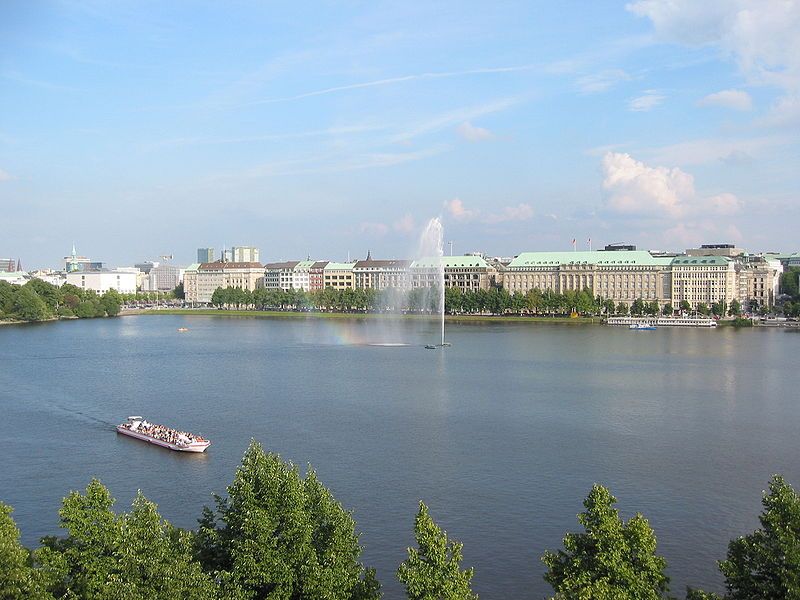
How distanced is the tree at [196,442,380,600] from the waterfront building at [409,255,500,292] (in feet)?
328

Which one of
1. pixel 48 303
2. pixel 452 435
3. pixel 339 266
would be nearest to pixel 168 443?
pixel 452 435

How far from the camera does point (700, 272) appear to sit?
10100 cm

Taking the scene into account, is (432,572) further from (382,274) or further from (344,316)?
(382,274)

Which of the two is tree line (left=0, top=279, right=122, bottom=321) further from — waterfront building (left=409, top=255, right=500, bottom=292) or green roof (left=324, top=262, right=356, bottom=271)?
waterfront building (left=409, top=255, right=500, bottom=292)

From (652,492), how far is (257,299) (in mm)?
103728

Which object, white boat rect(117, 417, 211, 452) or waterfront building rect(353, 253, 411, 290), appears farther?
waterfront building rect(353, 253, 411, 290)

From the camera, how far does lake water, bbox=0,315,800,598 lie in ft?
63.9

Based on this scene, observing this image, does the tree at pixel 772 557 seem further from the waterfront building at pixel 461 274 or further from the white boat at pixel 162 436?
the waterfront building at pixel 461 274

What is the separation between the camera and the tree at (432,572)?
12.1 meters

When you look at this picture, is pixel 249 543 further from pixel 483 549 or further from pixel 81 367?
pixel 81 367

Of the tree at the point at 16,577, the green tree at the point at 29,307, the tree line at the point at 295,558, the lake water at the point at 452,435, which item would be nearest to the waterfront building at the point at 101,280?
the green tree at the point at 29,307

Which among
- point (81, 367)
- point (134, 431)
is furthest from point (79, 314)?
point (134, 431)

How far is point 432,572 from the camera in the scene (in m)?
12.3

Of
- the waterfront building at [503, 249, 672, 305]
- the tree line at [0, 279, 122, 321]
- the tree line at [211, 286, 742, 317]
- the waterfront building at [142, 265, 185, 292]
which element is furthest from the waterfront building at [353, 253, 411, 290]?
the waterfront building at [142, 265, 185, 292]
